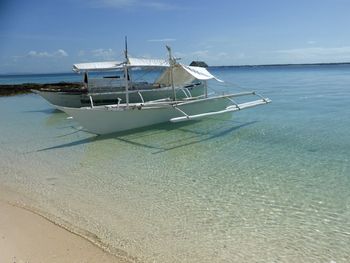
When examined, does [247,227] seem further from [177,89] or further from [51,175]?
[177,89]

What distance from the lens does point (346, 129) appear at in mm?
12367

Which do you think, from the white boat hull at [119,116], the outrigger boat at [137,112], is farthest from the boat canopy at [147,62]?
the white boat hull at [119,116]

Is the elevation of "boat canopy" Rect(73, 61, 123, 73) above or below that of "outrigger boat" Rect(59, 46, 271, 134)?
above

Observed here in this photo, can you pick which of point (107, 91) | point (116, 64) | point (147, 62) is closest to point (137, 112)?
point (147, 62)

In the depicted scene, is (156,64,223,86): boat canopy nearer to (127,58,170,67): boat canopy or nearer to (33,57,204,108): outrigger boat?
(127,58,170,67): boat canopy

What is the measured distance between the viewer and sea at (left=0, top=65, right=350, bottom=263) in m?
4.91

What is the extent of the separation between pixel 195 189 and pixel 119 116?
604cm

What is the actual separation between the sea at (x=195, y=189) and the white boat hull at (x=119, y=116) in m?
0.28

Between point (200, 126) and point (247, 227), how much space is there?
8532 millimetres

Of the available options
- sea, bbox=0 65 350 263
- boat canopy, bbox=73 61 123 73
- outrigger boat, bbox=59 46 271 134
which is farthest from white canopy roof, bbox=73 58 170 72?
sea, bbox=0 65 350 263

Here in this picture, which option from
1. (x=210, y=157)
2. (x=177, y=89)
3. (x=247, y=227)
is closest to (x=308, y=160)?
(x=210, y=157)

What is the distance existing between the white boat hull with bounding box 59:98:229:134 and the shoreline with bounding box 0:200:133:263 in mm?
6221

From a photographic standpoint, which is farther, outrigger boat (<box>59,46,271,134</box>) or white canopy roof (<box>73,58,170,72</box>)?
white canopy roof (<box>73,58,170,72</box>)

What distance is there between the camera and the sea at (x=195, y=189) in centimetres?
491
